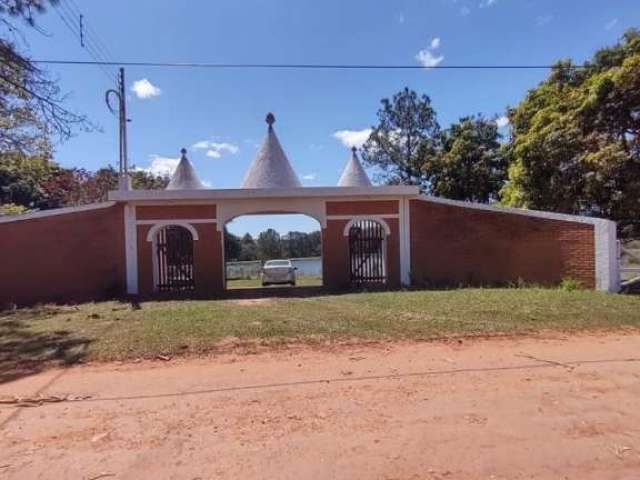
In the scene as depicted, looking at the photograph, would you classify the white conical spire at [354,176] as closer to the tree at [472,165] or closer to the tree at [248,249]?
the tree at [472,165]

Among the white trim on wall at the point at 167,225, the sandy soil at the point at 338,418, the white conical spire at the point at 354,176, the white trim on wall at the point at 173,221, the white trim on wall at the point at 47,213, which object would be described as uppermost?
the white conical spire at the point at 354,176

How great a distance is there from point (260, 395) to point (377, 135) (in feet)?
99.1

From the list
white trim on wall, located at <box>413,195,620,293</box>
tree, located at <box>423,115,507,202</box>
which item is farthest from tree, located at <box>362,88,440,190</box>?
white trim on wall, located at <box>413,195,620,293</box>

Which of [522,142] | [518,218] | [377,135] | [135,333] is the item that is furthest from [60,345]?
[377,135]

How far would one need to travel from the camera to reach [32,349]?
7414mm

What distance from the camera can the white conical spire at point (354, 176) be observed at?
2103cm

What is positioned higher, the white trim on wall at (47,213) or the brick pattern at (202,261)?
the white trim on wall at (47,213)

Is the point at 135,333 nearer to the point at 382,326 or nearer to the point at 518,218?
the point at 382,326

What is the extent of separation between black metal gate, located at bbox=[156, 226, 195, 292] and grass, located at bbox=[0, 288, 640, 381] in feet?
11.8

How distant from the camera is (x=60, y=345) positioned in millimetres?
7504

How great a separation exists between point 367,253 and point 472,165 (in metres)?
14.9

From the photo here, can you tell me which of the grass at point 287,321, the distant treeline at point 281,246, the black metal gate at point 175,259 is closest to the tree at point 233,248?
the distant treeline at point 281,246

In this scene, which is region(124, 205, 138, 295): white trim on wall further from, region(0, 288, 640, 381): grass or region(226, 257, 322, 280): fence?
region(226, 257, 322, 280): fence

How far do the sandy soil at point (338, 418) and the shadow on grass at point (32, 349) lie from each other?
1.45ft
